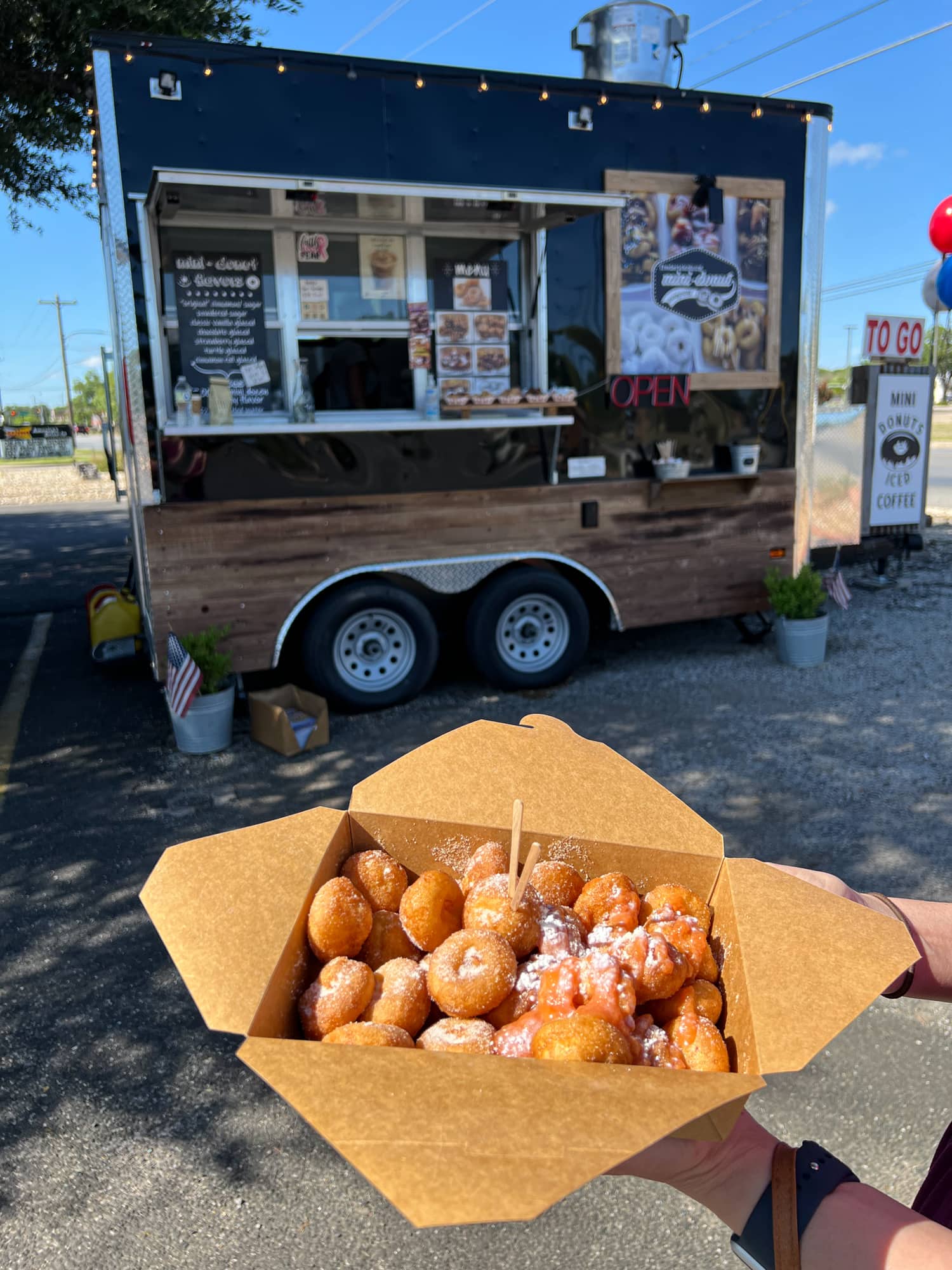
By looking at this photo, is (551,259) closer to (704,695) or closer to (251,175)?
(251,175)

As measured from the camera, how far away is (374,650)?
620cm

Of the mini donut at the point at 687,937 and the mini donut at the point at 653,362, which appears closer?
the mini donut at the point at 687,937

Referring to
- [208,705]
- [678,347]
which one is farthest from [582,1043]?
[678,347]

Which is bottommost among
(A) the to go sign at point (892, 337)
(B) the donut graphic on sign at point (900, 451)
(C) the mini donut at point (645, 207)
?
(B) the donut graphic on sign at point (900, 451)

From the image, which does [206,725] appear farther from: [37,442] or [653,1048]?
[37,442]

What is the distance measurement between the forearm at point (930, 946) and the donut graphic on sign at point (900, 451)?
346 inches

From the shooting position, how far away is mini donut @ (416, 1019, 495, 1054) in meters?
1.11

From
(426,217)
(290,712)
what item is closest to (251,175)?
(426,217)

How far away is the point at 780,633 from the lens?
6891mm

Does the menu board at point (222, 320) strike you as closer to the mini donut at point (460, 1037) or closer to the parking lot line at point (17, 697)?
the parking lot line at point (17, 697)

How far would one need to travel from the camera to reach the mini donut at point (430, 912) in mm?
1344

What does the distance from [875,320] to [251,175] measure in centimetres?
689

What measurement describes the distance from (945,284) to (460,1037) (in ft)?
13.9

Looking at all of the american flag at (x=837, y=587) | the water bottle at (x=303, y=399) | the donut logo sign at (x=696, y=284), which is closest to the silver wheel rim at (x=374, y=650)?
the water bottle at (x=303, y=399)
